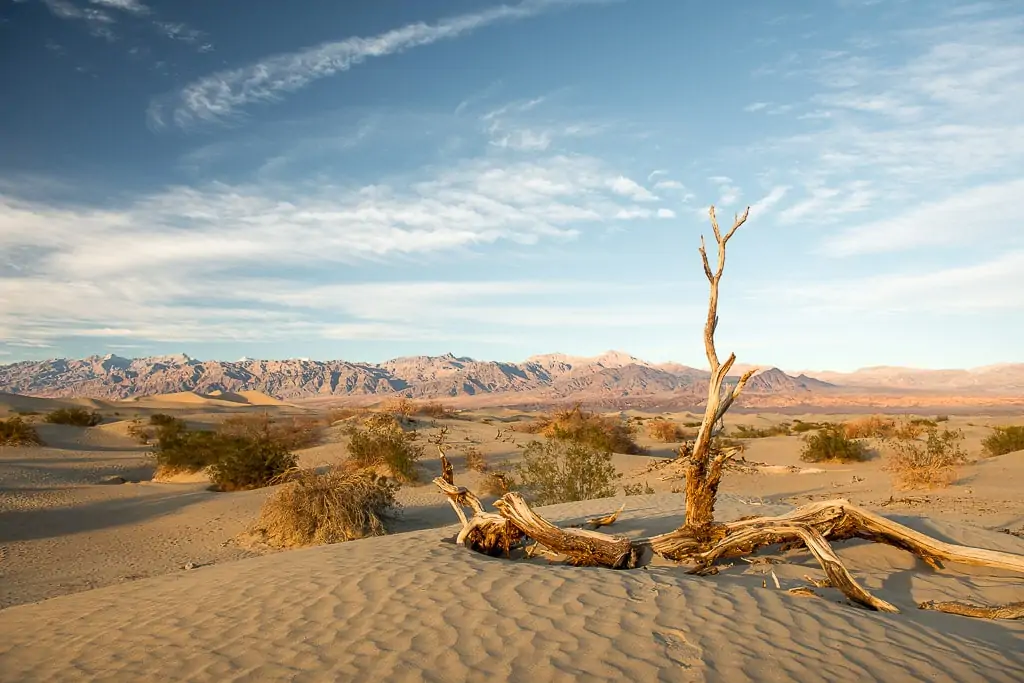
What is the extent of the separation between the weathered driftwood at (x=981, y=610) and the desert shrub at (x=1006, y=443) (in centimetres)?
1937

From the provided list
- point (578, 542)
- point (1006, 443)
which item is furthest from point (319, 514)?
point (1006, 443)

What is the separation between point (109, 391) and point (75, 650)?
640ft

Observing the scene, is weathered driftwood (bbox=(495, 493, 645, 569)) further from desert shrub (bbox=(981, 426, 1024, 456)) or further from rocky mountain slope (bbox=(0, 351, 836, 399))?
rocky mountain slope (bbox=(0, 351, 836, 399))

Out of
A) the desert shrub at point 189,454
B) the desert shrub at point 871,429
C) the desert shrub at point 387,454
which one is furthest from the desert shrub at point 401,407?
the desert shrub at point 871,429

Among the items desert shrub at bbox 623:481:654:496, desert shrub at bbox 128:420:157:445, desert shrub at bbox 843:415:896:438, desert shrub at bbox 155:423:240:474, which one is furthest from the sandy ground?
desert shrub at bbox 128:420:157:445

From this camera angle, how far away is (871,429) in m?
31.6

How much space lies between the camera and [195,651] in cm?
509

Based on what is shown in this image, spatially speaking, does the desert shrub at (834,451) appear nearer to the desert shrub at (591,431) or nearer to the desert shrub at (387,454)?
the desert shrub at (591,431)

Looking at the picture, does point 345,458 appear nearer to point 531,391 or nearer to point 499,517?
point 499,517

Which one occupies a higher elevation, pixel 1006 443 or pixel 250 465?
pixel 1006 443

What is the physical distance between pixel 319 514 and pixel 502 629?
779cm

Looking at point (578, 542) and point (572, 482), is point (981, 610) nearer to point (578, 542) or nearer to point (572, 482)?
point (578, 542)

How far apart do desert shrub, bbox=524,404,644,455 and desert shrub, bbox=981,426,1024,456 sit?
12235 mm

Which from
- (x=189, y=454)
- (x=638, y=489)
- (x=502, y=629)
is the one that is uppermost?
(x=502, y=629)
